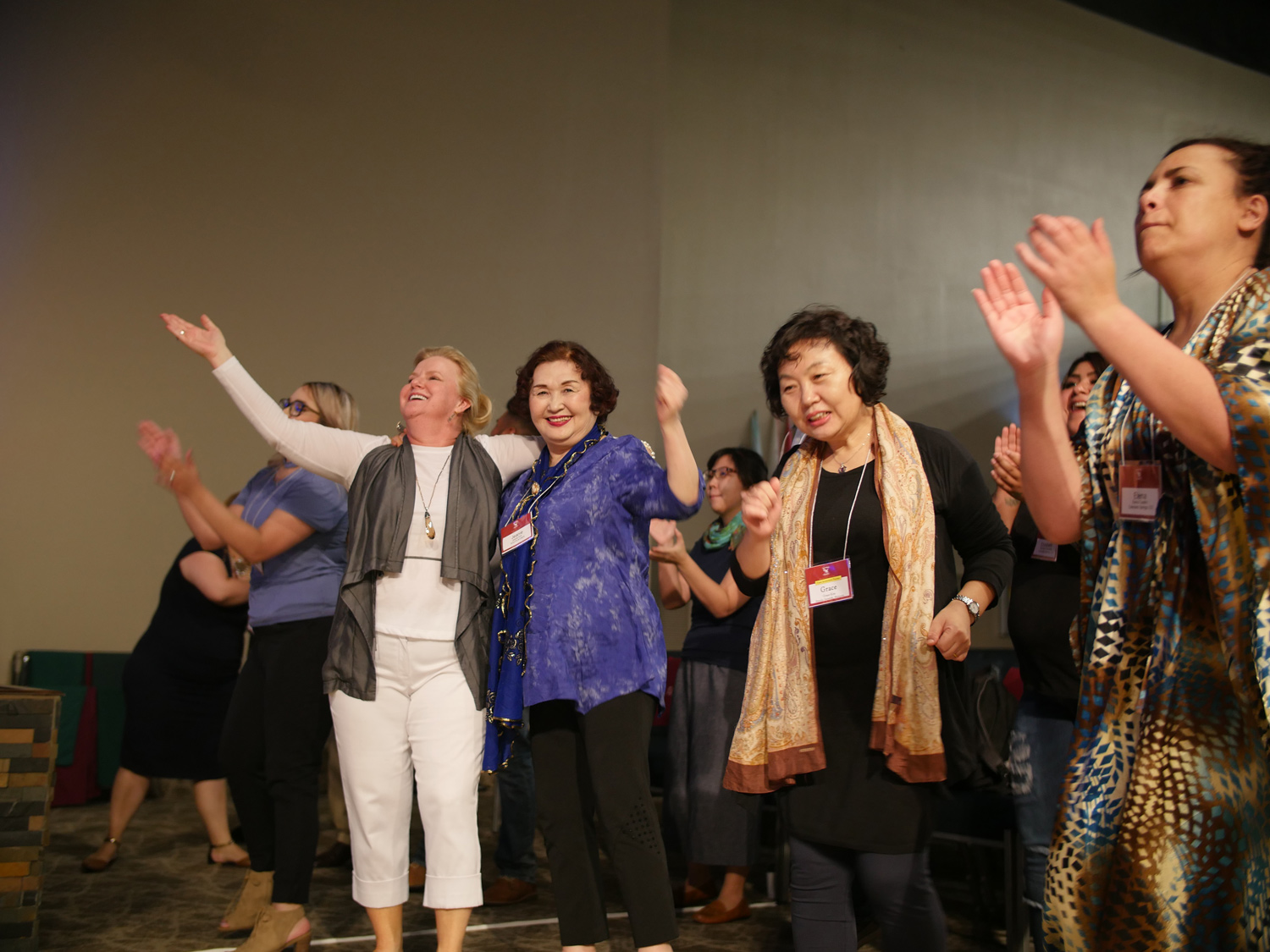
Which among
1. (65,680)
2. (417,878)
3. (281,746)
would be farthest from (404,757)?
(65,680)

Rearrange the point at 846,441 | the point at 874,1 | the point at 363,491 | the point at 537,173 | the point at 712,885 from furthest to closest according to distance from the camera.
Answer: the point at 874,1, the point at 537,173, the point at 712,885, the point at 363,491, the point at 846,441

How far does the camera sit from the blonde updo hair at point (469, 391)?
2.60 m

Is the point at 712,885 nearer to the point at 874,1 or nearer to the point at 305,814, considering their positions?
the point at 305,814

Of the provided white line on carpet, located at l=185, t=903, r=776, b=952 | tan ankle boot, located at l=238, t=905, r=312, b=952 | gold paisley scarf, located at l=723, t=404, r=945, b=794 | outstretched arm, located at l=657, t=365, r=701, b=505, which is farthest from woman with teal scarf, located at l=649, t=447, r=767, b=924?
tan ankle boot, located at l=238, t=905, r=312, b=952

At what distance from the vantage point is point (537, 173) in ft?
20.1

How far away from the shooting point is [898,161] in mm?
6883

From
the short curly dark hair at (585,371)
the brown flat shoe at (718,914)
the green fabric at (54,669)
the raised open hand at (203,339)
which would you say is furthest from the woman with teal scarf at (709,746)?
the green fabric at (54,669)

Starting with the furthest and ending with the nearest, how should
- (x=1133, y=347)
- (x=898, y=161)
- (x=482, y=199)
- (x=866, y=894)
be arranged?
(x=898, y=161) < (x=482, y=199) < (x=866, y=894) < (x=1133, y=347)

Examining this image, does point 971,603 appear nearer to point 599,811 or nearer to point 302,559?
point 599,811

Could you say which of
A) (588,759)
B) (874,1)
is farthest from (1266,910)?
(874,1)

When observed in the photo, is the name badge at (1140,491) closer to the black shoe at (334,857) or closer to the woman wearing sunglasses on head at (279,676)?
the woman wearing sunglasses on head at (279,676)

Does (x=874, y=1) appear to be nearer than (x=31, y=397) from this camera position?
No

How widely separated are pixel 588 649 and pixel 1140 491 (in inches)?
47.8

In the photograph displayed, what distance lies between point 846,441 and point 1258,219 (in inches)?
35.9
